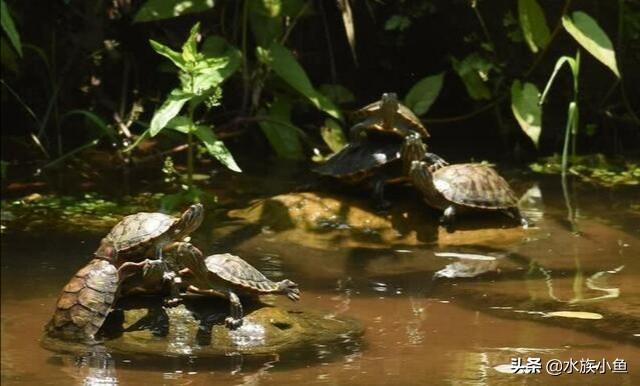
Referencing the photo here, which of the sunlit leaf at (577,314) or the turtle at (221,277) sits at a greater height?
the turtle at (221,277)

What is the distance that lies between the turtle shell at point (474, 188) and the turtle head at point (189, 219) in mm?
1791

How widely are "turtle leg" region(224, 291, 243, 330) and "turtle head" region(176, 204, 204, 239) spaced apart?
0.33 metres

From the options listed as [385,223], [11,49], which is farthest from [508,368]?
[11,49]

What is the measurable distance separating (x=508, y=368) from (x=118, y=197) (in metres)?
3.04

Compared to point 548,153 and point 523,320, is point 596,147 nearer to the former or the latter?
point 548,153

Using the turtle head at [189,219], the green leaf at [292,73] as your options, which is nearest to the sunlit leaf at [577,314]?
the turtle head at [189,219]

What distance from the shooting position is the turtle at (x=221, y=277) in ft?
11.2

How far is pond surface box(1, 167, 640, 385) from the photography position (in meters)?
3.16

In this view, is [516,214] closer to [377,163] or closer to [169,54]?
A: [377,163]

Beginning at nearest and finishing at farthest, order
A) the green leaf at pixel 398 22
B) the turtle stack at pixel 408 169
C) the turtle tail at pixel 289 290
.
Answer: the turtle tail at pixel 289 290 < the turtle stack at pixel 408 169 < the green leaf at pixel 398 22

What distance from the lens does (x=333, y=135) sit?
6.33 meters

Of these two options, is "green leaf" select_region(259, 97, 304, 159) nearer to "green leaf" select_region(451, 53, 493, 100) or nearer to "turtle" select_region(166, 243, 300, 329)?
"green leaf" select_region(451, 53, 493, 100)

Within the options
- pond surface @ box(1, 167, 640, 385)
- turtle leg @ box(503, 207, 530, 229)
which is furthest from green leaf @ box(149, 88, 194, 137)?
turtle leg @ box(503, 207, 530, 229)

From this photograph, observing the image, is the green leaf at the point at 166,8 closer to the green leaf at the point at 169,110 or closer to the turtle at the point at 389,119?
the green leaf at the point at 169,110
